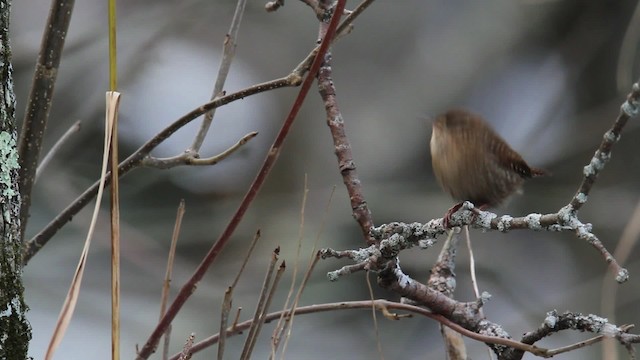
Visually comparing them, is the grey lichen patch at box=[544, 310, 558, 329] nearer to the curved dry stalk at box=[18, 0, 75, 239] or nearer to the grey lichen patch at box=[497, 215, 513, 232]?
the grey lichen patch at box=[497, 215, 513, 232]

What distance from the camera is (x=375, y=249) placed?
3.95 feet

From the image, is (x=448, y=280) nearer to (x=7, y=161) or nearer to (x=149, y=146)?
(x=149, y=146)

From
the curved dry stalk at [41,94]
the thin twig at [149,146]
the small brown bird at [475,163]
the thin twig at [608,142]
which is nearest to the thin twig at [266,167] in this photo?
the thin twig at [149,146]

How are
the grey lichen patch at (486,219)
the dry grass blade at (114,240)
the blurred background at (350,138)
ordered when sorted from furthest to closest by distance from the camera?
the blurred background at (350,138)
the grey lichen patch at (486,219)
the dry grass blade at (114,240)

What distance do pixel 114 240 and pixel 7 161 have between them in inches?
9.0

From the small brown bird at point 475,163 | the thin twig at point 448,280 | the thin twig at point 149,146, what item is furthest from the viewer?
the small brown bird at point 475,163

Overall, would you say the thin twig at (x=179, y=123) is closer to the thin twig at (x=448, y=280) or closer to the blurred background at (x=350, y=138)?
the thin twig at (x=448, y=280)

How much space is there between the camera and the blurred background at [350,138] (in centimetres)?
441

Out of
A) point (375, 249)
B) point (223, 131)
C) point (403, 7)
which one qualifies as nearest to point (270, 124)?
point (223, 131)

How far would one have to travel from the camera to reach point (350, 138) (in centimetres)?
489

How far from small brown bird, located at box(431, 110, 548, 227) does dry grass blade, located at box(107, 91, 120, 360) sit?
84 centimetres

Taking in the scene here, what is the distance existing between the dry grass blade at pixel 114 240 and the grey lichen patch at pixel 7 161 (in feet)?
0.53

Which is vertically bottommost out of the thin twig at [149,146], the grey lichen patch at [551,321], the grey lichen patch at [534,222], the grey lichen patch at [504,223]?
the grey lichen patch at [551,321]

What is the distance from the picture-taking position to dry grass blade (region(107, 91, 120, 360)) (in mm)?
950
